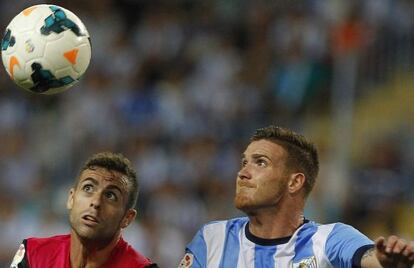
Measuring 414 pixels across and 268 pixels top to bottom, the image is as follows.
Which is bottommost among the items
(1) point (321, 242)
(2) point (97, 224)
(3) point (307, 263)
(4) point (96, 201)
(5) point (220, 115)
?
(3) point (307, 263)

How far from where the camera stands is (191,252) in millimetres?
6008

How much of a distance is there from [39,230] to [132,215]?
4.84 meters

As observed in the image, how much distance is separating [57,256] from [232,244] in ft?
3.24

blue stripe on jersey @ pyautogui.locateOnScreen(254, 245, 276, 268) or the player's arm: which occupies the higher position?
the player's arm

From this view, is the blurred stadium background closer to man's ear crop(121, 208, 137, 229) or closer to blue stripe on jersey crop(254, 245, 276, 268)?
man's ear crop(121, 208, 137, 229)

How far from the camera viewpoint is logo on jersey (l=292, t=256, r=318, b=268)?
5.74 meters

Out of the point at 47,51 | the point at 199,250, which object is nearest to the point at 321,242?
the point at 199,250

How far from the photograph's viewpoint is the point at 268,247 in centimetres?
591

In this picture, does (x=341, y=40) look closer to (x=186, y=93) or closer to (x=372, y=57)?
(x=372, y=57)

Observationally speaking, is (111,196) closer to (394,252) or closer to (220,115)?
(394,252)

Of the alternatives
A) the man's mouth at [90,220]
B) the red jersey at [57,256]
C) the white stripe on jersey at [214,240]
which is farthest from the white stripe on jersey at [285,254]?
the man's mouth at [90,220]

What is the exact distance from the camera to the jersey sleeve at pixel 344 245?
5.45 m

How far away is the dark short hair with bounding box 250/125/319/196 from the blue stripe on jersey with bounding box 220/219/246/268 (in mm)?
438

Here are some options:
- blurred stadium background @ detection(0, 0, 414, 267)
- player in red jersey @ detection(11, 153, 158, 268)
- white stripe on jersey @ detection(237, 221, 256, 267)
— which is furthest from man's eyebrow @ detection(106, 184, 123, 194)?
blurred stadium background @ detection(0, 0, 414, 267)
